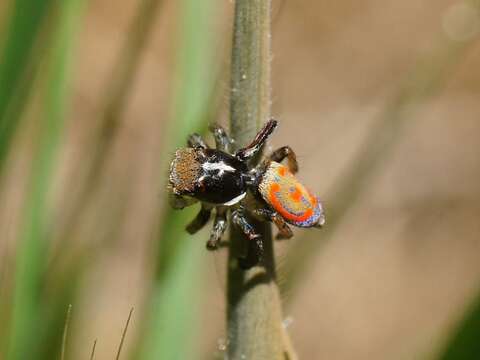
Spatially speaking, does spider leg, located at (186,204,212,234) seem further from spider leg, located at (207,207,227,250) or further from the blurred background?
the blurred background

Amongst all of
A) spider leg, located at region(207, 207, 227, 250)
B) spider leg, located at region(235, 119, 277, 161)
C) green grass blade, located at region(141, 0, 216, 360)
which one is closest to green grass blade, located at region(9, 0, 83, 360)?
green grass blade, located at region(141, 0, 216, 360)

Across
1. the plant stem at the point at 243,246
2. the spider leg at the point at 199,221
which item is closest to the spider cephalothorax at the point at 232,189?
the spider leg at the point at 199,221

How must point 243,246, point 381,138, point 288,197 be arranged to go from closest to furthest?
point 243,246 → point 288,197 → point 381,138

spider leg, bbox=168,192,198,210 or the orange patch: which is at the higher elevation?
the orange patch

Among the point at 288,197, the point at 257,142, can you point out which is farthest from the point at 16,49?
the point at 288,197

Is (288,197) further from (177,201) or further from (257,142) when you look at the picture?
(257,142)

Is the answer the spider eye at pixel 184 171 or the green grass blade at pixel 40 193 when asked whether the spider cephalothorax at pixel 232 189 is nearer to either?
the spider eye at pixel 184 171

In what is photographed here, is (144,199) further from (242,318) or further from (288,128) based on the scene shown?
(242,318)
